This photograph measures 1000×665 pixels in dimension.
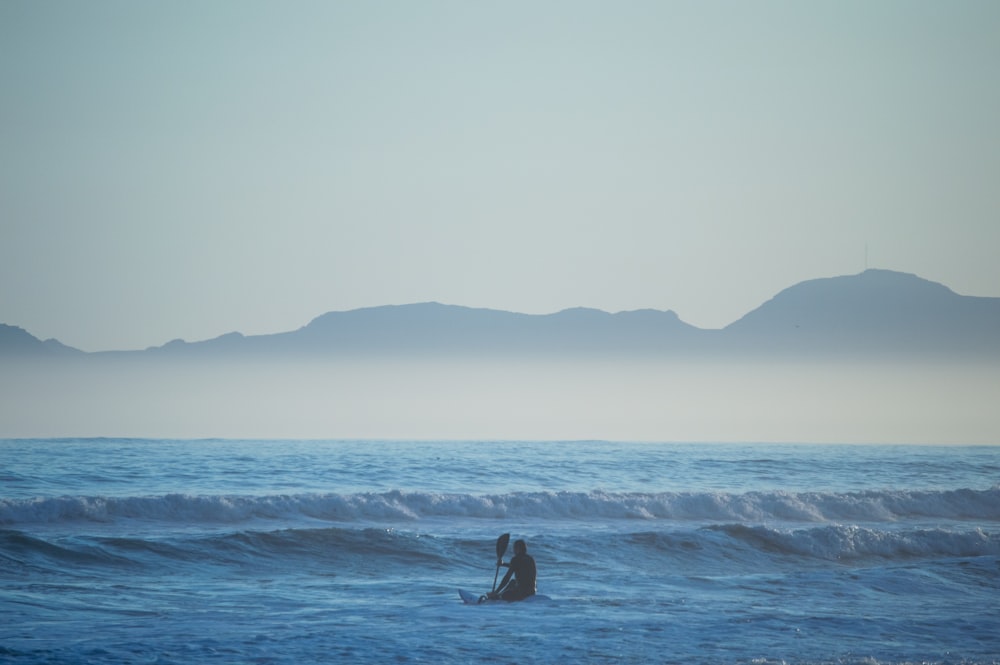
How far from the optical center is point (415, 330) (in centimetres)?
8844

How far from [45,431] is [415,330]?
43220 mm

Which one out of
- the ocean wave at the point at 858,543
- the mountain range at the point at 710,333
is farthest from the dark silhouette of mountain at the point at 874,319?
the ocean wave at the point at 858,543

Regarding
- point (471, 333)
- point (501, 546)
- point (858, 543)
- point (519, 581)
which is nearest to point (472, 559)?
point (501, 546)

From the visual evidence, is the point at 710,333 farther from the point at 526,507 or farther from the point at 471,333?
the point at 526,507

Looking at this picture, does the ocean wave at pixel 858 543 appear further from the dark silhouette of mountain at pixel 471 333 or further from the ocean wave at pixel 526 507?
the dark silhouette of mountain at pixel 471 333

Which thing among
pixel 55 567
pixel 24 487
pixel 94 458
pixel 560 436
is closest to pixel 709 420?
pixel 560 436

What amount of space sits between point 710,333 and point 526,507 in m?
70.5

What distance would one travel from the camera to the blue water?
1423cm

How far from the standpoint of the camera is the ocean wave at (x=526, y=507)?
25359 millimetres

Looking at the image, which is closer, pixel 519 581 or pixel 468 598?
pixel 468 598

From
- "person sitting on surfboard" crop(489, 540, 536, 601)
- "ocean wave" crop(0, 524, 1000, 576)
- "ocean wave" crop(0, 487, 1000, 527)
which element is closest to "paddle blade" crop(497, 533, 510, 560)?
"person sitting on surfboard" crop(489, 540, 536, 601)

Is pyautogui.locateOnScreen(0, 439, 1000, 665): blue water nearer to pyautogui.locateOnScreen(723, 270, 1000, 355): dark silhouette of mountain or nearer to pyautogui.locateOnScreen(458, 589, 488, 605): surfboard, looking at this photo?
pyautogui.locateOnScreen(458, 589, 488, 605): surfboard

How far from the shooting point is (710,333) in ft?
314

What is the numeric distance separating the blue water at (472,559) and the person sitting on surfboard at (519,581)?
0.42m
